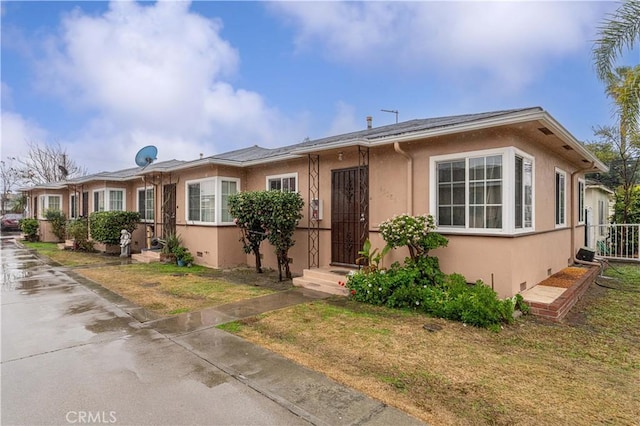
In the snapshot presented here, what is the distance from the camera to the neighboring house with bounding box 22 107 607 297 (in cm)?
581

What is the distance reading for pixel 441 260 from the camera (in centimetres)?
643

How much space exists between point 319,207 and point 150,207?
849 centimetres

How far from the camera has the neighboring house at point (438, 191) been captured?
229 inches

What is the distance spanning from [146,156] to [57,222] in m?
7.60

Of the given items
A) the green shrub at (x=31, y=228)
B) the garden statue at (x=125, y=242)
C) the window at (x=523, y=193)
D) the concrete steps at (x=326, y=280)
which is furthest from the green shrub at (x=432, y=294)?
the green shrub at (x=31, y=228)

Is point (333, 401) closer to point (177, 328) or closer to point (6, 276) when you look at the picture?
point (177, 328)

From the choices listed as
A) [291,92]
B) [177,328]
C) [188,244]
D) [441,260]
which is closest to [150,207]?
[188,244]

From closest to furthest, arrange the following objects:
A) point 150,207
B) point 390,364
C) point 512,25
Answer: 1. point 390,364
2. point 512,25
3. point 150,207

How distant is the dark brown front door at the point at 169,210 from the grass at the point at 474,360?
7.86 metres

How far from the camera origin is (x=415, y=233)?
5.99m

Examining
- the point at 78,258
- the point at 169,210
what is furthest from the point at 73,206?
the point at 169,210

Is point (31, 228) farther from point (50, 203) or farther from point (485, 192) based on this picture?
point (485, 192)

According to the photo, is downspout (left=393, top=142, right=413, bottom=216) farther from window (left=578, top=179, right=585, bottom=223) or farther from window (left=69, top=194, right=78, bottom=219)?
window (left=69, top=194, right=78, bottom=219)

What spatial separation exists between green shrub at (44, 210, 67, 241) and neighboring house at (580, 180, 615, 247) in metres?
23.3
